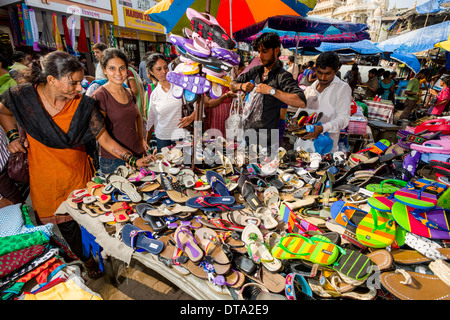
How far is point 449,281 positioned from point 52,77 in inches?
93.9

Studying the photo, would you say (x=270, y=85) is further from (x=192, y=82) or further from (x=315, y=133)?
(x=192, y=82)

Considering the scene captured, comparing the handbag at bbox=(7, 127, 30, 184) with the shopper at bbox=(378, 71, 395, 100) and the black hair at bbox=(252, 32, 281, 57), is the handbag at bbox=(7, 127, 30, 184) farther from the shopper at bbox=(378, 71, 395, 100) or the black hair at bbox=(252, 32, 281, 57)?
the shopper at bbox=(378, 71, 395, 100)

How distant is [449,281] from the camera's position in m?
0.87

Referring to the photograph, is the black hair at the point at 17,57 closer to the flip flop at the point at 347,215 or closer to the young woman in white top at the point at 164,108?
the young woman in white top at the point at 164,108

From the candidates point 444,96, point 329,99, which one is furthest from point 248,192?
point 444,96

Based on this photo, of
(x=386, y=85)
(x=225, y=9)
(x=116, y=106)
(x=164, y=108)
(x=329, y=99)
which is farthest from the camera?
(x=386, y=85)

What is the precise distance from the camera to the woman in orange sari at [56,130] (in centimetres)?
150

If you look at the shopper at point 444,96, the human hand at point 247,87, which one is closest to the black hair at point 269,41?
the human hand at point 247,87

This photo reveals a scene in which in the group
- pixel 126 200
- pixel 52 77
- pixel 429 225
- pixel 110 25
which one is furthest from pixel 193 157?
pixel 110 25

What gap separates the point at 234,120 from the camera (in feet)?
10.2

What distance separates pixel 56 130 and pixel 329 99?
99.6 inches

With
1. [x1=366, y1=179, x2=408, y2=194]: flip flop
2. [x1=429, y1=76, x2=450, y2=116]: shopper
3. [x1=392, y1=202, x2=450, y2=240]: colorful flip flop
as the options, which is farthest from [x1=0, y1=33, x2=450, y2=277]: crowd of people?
[x1=429, y1=76, x2=450, y2=116]: shopper

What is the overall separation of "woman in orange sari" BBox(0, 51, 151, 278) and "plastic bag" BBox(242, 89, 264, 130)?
3.63 ft

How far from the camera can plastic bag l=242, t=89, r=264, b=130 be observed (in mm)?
2182
